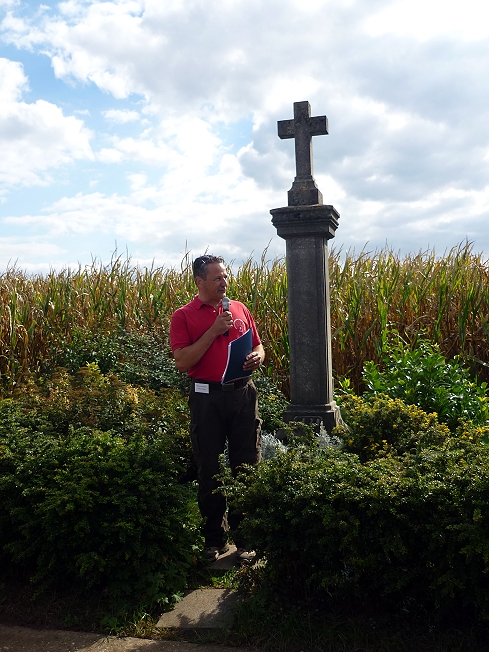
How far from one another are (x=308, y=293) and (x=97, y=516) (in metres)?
2.78

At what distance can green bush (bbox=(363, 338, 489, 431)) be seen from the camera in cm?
588

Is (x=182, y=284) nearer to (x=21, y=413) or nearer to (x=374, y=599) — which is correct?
(x=21, y=413)

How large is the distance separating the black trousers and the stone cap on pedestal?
6.28 feet

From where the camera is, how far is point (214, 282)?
13.5ft

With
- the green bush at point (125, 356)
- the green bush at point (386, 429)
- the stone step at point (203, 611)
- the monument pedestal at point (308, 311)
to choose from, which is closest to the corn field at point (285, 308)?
the green bush at point (125, 356)

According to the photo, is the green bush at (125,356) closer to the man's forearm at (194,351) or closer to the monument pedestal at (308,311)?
the monument pedestal at (308,311)

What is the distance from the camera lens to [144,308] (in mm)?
Result: 9406

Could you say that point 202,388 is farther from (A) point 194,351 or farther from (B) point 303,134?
(B) point 303,134

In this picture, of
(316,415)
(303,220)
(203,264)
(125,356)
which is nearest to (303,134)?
(303,220)

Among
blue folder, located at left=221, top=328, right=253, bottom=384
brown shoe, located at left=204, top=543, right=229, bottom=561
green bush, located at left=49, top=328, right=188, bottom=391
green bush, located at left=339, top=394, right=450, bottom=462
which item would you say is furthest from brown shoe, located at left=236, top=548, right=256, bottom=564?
green bush, located at left=49, top=328, right=188, bottom=391

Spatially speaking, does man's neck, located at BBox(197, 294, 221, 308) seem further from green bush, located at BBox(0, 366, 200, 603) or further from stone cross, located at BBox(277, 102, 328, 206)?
stone cross, located at BBox(277, 102, 328, 206)

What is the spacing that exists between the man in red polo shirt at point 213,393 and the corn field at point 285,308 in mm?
3398

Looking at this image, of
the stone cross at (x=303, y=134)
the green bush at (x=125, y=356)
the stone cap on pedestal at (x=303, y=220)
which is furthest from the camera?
the green bush at (x=125, y=356)

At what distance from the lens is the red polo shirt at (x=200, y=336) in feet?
13.6
